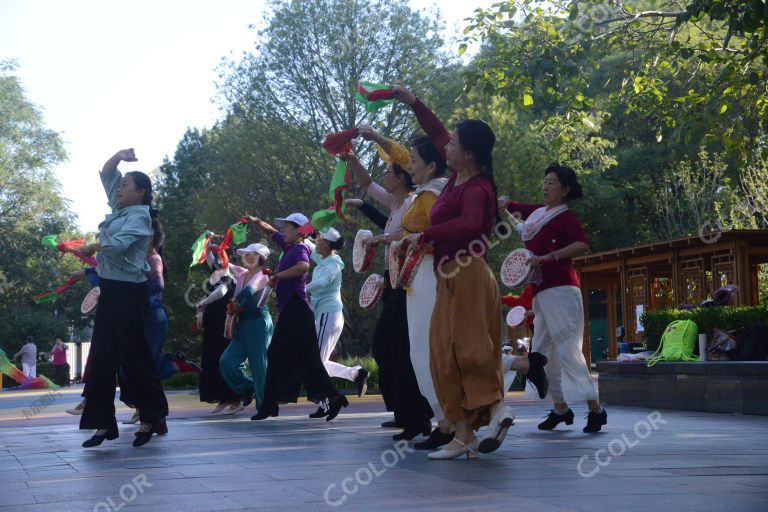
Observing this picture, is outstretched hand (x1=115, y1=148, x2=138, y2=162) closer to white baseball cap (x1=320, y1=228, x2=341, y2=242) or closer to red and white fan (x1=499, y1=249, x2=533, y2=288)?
red and white fan (x1=499, y1=249, x2=533, y2=288)

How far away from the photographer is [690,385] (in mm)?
11875

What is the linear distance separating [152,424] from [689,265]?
64.3ft

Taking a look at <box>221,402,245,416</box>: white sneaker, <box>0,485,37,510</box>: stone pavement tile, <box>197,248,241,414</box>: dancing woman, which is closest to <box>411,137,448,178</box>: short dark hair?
<box>0,485,37,510</box>: stone pavement tile

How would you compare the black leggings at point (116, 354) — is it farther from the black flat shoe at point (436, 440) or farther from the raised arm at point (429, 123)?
the raised arm at point (429, 123)

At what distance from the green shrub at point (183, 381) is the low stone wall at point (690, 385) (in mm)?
15508

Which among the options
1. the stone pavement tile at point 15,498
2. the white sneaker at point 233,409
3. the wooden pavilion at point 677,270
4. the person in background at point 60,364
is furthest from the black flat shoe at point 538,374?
the person in background at point 60,364

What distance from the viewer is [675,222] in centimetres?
3959

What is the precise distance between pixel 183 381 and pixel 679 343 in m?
17.5

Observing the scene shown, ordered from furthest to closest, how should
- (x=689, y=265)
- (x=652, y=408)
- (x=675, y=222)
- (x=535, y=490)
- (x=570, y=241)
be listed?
(x=675, y=222), (x=689, y=265), (x=652, y=408), (x=570, y=241), (x=535, y=490)

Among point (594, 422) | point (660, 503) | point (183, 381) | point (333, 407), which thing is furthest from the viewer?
point (183, 381)

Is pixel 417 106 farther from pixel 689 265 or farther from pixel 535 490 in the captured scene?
pixel 689 265

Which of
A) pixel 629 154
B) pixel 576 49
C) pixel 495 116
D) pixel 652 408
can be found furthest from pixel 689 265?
pixel 629 154

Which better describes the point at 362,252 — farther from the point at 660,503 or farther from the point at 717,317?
the point at 717,317

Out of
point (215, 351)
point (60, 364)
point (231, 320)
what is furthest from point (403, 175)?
point (60, 364)
